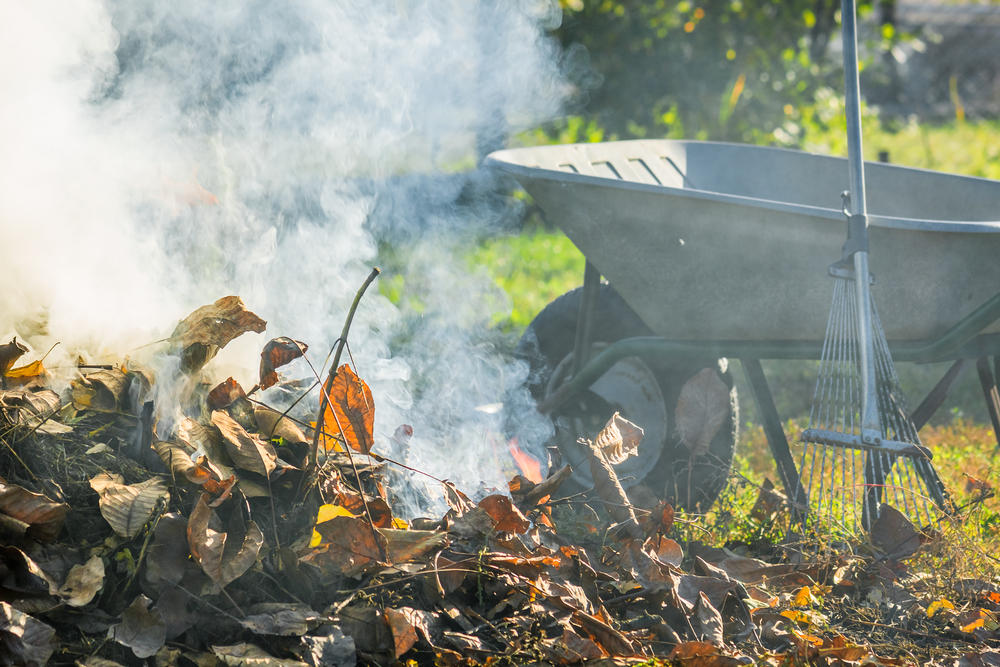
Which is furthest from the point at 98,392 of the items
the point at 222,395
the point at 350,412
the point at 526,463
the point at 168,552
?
the point at 526,463

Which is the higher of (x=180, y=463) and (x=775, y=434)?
(x=775, y=434)

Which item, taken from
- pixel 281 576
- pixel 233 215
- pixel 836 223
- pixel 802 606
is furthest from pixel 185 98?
pixel 802 606

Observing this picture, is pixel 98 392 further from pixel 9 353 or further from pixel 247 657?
pixel 247 657

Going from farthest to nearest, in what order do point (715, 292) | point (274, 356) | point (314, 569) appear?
point (715, 292) → point (274, 356) → point (314, 569)

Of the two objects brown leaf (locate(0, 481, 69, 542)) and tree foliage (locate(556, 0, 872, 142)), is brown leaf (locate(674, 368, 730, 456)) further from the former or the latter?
tree foliage (locate(556, 0, 872, 142))

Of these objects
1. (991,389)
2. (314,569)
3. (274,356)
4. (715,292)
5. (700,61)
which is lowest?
(314,569)

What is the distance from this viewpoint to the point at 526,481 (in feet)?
8.09

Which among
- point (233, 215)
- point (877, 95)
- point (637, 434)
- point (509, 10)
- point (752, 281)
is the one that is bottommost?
point (637, 434)

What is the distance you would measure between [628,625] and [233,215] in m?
1.96

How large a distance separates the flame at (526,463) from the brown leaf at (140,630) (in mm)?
1272

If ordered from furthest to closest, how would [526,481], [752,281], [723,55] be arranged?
[723,55] < [752,281] < [526,481]

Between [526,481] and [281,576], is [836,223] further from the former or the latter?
[281,576]

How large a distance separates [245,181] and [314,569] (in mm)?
3401

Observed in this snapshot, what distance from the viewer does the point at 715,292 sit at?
2947 mm
